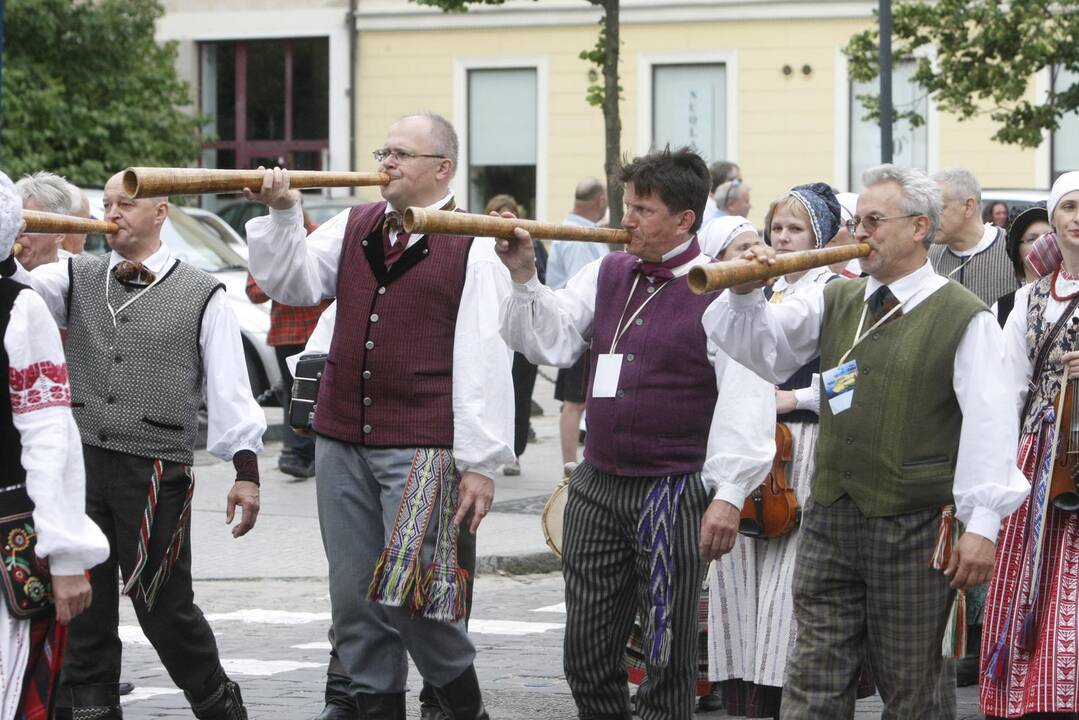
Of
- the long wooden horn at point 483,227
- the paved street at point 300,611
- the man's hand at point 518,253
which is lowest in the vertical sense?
the paved street at point 300,611

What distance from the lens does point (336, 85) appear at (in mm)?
28922

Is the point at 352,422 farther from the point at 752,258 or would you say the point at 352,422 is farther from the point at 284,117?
the point at 284,117

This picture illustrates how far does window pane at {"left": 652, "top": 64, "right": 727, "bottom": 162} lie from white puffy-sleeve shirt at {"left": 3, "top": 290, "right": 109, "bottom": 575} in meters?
23.2

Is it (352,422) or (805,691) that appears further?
(352,422)

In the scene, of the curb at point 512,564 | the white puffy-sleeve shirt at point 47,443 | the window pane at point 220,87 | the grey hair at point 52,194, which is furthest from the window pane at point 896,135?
the white puffy-sleeve shirt at point 47,443

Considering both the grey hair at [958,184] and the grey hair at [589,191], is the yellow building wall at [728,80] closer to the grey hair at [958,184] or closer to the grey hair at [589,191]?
the grey hair at [589,191]

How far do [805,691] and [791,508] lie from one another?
133 centimetres

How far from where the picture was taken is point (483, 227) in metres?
5.05

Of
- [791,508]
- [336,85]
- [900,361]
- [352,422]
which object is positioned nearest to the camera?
[900,361]

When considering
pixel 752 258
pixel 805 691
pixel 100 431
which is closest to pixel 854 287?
pixel 752 258

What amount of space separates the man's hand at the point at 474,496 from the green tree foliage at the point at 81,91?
703 inches

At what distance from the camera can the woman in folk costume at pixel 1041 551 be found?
19.5 ft

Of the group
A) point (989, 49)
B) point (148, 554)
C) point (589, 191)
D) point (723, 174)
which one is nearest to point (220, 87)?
point (989, 49)

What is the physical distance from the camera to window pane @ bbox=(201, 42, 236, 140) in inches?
1168
